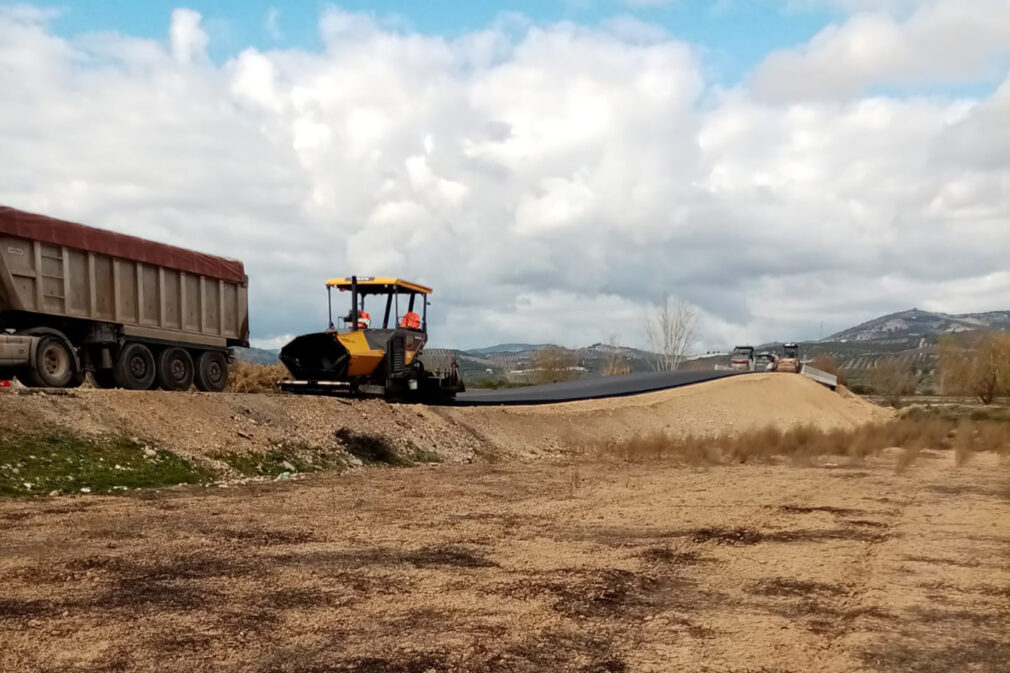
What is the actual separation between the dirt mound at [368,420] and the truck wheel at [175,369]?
98.4 inches

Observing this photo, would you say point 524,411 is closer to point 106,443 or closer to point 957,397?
point 106,443

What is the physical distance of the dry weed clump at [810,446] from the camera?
67.3 ft

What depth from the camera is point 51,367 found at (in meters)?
15.8

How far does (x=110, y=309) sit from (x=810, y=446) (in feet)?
55.8

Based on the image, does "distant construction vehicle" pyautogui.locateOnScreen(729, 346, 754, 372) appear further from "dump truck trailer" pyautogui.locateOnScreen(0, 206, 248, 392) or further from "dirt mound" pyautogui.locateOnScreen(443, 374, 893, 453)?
"dump truck trailer" pyautogui.locateOnScreen(0, 206, 248, 392)

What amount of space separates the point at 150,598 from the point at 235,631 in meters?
1.08

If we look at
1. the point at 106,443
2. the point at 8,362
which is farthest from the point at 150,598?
the point at 8,362

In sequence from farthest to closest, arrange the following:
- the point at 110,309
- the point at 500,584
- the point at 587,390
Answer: the point at 587,390 → the point at 110,309 → the point at 500,584

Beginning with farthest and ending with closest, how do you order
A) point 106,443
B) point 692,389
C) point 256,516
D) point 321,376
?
point 692,389 → point 321,376 → point 106,443 → point 256,516

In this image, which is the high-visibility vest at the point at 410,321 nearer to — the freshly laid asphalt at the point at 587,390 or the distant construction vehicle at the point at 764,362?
the freshly laid asphalt at the point at 587,390

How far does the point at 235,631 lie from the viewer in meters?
5.51

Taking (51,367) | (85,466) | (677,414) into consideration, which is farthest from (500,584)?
(677,414)

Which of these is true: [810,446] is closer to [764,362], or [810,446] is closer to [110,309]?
[110,309]

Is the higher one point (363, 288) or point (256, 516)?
point (363, 288)
